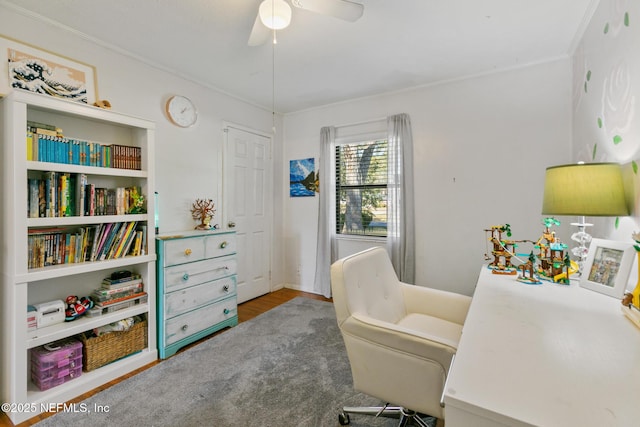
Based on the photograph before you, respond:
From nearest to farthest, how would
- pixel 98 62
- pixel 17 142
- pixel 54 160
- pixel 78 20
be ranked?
pixel 17 142, pixel 54 160, pixel 78 20, pixel 98 62

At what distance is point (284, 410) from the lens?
167cm

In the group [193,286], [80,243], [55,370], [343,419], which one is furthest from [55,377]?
[343,419]

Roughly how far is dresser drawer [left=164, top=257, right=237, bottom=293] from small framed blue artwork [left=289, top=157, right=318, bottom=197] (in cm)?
148

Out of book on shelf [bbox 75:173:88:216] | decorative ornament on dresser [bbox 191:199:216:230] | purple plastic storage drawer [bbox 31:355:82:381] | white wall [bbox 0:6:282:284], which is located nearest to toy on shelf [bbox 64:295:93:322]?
purple plastic storage drawer [bbox 31:355:82:381]

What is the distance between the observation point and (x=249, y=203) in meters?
3.63

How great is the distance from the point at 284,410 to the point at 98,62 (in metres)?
2.87

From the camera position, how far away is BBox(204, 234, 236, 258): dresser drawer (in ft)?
8.63

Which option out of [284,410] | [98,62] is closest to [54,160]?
[98,62]

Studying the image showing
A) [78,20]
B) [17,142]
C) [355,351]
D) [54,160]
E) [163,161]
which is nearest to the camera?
[355,351]

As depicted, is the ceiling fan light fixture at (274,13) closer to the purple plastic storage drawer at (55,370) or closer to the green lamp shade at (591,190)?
the green lamp shade at (591,190)

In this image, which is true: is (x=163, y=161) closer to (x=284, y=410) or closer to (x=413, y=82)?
(x=284, y=410)

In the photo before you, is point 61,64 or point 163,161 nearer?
point 61,64

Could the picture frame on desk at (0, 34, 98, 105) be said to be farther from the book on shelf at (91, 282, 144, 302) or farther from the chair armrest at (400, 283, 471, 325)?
the chair armrest at (400, 283, 471, 325)

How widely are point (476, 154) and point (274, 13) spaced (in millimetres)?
2270
